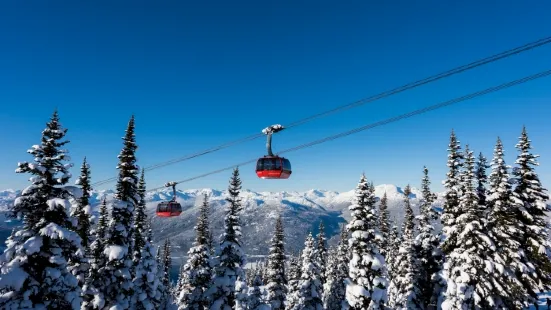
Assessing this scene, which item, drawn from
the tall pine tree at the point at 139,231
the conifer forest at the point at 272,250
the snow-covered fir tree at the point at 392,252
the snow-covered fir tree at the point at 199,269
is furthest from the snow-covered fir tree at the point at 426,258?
the tall pine tree at the point at 139,231

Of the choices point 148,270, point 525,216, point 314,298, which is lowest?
point 314,298

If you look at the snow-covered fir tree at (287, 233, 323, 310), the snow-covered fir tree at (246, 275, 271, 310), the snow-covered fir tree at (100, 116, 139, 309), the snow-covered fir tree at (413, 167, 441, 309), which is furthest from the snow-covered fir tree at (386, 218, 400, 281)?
the snow-covered fir tree at (100, 116, 139, 309)

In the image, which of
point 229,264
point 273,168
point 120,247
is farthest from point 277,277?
point 273,168

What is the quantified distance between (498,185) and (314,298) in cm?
2284

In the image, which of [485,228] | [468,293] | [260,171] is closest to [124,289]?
[260,171]

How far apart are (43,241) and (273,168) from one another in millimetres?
13276

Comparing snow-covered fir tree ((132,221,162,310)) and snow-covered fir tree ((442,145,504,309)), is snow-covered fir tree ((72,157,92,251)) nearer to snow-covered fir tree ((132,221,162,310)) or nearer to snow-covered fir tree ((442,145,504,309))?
snow-covered fir tree ((132,221,162,310))

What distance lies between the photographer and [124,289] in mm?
24875

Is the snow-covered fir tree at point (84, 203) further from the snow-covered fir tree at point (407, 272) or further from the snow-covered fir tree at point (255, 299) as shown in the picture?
the snow-covered fir tree at point (407, 272)

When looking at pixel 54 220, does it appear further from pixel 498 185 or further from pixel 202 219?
pixel 498 185

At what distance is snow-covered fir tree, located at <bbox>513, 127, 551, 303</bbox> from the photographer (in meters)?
32.4

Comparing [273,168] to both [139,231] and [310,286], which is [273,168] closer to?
[139,231]

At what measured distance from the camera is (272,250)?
40.6m

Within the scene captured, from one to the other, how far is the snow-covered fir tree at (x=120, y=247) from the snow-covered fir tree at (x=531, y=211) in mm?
34116
